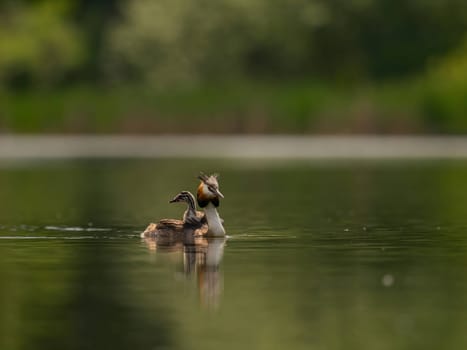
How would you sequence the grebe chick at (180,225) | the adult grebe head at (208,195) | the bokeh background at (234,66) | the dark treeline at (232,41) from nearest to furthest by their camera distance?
the adult grebe head at (208,195), the grebe chick at (180,225), the bokeh background at (234,66), the dark treeline at (232,41)

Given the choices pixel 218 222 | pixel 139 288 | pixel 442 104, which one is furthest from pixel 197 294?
pixel 442 104

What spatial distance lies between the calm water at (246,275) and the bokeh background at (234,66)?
3114 centimetres

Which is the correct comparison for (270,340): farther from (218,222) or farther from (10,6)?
(10,6)

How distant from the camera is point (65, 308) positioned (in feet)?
45.6

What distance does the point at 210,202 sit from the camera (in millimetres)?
20172

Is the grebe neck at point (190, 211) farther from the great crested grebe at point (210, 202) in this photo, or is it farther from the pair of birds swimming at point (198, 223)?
the great crested grebe at point (210, 202)

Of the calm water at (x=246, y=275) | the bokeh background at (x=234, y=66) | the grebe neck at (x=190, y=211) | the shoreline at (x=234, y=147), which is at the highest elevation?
the bokeh background at (x=234, y=66)

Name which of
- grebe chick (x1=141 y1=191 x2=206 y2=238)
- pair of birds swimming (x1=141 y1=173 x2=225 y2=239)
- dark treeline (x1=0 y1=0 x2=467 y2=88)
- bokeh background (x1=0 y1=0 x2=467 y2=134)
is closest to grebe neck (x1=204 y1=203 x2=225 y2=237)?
pair of birds swimming (x1=141 y1=173 x2=225 y2=239)

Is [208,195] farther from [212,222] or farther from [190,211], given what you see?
[190,211]

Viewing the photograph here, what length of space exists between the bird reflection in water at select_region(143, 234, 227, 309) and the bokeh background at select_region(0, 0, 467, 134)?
41348 millimetres

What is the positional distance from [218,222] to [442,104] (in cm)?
4317

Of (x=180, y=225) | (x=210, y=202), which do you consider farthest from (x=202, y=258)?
(x=180, y=225)

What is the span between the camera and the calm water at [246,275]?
12328 mm

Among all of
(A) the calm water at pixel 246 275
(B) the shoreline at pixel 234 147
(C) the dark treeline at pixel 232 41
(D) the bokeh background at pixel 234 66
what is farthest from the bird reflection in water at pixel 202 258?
(C) the dark treeline at pixel 232 41
